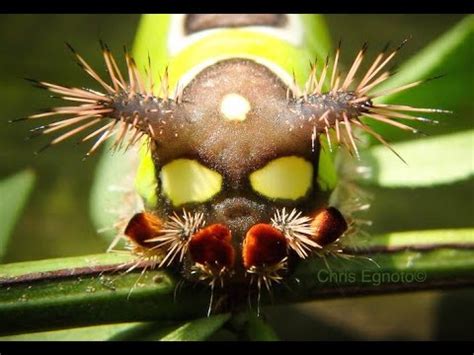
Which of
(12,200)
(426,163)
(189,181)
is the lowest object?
(189,181)

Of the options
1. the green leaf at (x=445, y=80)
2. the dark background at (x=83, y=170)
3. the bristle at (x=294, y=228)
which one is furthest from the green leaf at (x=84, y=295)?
the dark background at (x=83, y=170)

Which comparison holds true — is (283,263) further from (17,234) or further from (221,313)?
(17,234)

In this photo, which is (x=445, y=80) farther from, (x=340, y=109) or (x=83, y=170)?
(x=83, y=170)

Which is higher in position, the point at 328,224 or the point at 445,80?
the point at 445,80

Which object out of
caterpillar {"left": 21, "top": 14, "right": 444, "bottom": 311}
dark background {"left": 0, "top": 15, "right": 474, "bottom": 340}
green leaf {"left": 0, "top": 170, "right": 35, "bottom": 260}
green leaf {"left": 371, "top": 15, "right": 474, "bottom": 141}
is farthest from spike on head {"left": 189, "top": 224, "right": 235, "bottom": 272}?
dark background {"left": 0, "top": 15, "right": 474, "bottom": 340}

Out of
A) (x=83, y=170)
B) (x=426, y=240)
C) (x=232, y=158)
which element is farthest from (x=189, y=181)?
(x=83, y=170)

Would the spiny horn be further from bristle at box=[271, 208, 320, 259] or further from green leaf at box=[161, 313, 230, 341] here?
green leaf at box=[161, 313, 230, 341]
